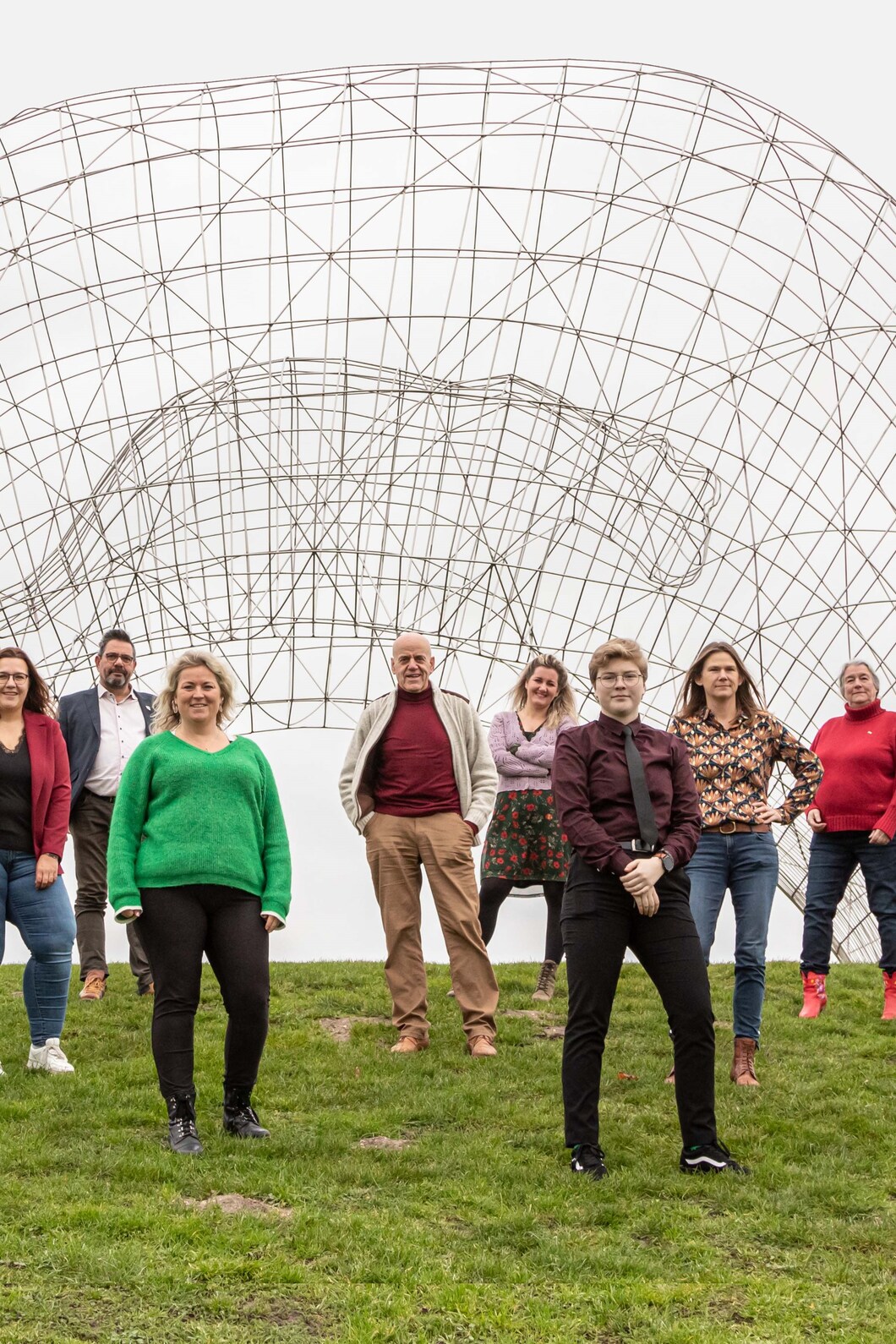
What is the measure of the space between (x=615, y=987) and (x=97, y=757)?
432 cm

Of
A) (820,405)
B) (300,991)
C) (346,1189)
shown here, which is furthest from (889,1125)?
(820,405)

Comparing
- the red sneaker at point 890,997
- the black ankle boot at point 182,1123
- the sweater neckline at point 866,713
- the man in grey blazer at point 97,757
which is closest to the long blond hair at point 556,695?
the sweater neckline at point 866,713

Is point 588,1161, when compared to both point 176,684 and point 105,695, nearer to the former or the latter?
point 176,684

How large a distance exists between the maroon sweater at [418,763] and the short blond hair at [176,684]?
1778 millimetres

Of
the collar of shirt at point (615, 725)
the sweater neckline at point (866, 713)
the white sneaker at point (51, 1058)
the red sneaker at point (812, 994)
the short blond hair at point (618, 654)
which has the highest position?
the sweater neckline at point (866, 713)

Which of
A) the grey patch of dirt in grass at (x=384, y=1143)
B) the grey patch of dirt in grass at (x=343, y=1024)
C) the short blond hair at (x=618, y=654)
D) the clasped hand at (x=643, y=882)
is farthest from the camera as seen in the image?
the grey patch of dirt in grass at (x=343, y=1024)

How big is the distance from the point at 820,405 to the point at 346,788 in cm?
879

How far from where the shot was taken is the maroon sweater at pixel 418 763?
25.2 ft

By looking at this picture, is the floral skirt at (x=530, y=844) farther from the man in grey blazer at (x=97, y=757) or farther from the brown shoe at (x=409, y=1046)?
the man in grey blazer at (x=97, y=757)

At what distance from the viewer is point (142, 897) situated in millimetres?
5703

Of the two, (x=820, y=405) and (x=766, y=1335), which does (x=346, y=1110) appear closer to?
(x=766, y=1335)

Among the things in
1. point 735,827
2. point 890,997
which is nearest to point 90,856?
point 735,827

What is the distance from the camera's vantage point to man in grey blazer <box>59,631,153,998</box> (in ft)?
28.7

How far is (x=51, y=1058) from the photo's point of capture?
7.10m
